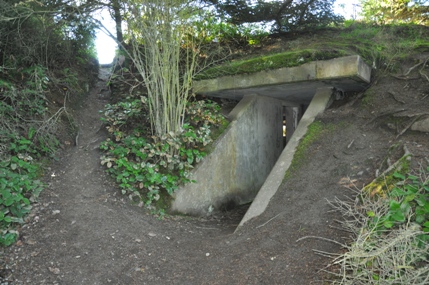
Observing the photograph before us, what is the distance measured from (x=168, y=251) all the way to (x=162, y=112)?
89.8 inches

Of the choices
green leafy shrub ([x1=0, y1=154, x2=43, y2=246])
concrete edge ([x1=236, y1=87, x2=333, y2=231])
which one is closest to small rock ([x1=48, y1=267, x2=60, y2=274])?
green leafy shrub ([x1=0, y1=154, x2=43, y2=246])

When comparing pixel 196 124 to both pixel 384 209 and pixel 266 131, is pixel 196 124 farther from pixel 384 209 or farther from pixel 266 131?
pixel 384 209

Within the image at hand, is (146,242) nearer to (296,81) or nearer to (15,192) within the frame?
(15,192)

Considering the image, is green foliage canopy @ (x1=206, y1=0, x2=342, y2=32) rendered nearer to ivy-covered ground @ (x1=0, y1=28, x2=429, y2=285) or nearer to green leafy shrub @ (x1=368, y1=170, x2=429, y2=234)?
ivy-covered ground @ (x1=0, y1=28, x2=429, y2=285)

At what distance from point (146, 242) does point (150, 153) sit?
1.46 meters

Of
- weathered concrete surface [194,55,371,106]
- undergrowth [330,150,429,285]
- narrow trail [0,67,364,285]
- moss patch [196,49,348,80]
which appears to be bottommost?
narrow trail [0,67,364,285]

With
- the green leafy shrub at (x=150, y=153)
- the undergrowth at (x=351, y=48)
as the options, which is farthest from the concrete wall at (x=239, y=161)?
the undergrowth at (x=351, y=48)

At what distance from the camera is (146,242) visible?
12.8 ft

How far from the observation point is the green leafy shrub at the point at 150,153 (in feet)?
15.9

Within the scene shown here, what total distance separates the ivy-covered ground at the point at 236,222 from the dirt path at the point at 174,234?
0.04ft

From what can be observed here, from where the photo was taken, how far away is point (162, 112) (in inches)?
209

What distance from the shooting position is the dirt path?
10.4 ft

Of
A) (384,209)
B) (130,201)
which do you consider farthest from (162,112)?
(384,209)

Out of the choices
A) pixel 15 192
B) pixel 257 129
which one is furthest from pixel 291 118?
pixel 15 192
